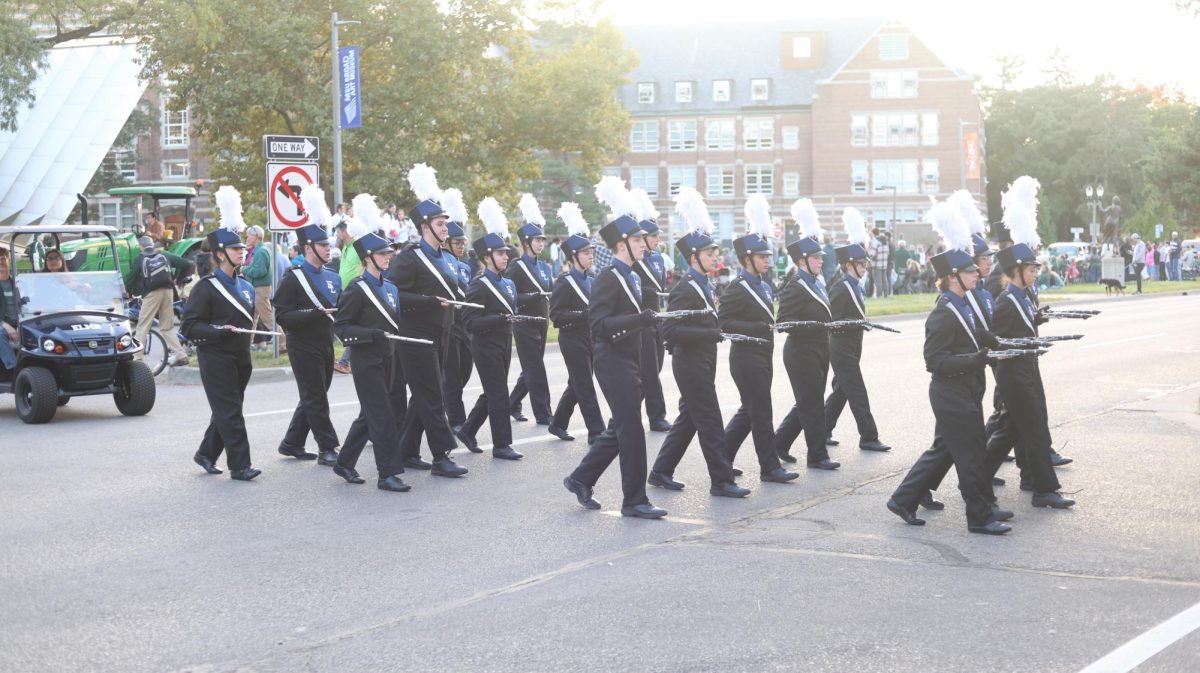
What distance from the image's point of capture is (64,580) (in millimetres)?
7824

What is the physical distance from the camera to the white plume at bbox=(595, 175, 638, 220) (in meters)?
10.7

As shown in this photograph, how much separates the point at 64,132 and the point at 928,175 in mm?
53710

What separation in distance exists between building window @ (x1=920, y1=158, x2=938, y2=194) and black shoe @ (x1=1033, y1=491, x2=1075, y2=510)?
8287 centimetres

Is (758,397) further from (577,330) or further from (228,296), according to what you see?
(228,296)

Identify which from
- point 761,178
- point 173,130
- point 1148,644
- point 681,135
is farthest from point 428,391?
point 681,135

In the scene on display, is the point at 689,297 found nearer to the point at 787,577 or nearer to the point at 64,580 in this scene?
the point at 787,577

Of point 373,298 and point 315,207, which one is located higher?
point 315,207

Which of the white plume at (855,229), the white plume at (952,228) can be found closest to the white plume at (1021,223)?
the white plume at (952,228)

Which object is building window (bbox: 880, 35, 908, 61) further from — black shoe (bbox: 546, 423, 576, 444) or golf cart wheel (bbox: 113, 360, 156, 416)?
black shoe (bbox: 546, 423, 576, 444)

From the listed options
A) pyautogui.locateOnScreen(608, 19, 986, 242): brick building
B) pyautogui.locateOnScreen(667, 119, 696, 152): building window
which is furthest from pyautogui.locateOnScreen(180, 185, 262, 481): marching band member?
pyautogui.locateOnScreen(667, 119, 696, 152): building window

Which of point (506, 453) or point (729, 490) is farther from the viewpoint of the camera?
point (506, 453)

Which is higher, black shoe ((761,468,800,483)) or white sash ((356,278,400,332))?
white sash ((356,278,400,332))

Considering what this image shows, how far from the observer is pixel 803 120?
308ft

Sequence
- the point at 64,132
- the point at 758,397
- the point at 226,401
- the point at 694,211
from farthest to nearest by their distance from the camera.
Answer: the point at 64,132 < the point at 226,401 < the point at 694,211 < the point at 758,397
